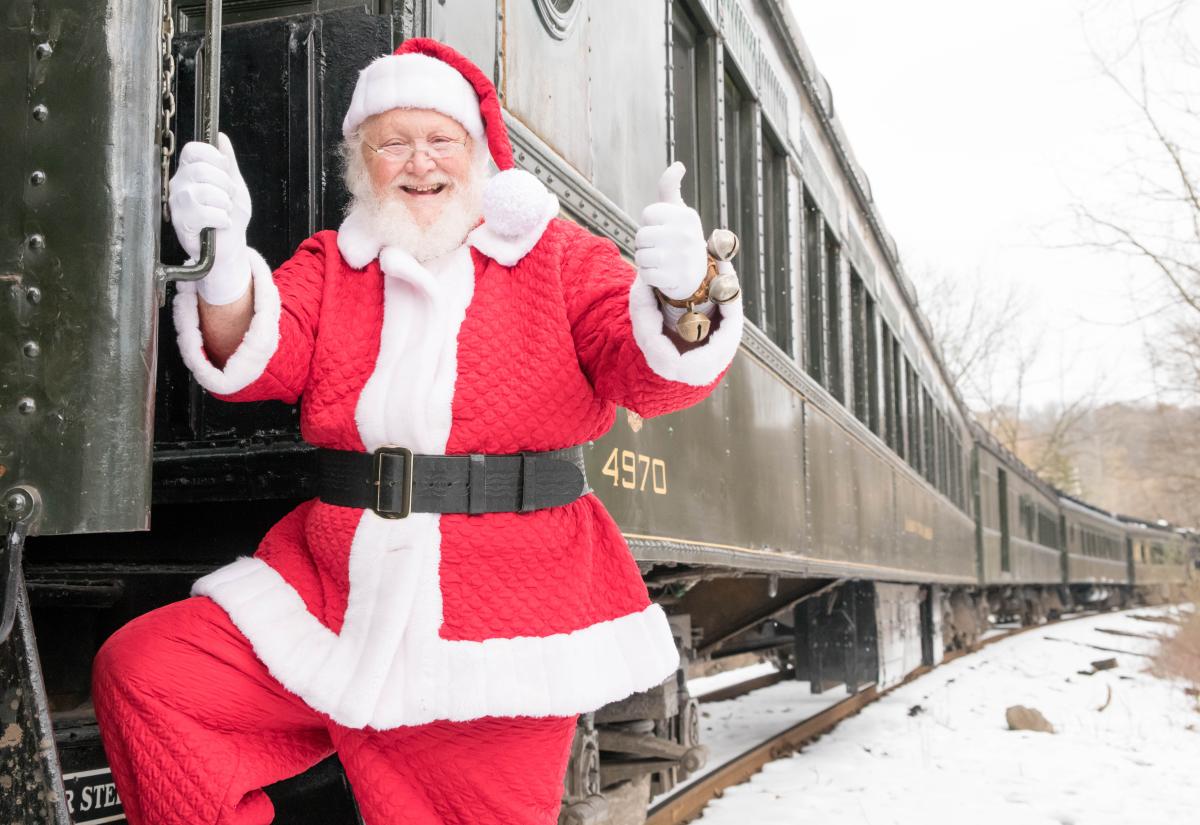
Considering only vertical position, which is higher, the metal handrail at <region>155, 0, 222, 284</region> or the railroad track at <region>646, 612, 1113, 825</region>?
the metal handrail at <region>155, 0, 222, 284</region>

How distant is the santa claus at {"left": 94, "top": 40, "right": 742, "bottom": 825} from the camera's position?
1697 millimetres

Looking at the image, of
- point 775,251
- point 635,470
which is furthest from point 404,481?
point 775,251

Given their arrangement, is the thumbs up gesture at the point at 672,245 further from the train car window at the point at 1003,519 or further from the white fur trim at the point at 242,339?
the train car window at the point at 1003,519

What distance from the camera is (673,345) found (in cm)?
173

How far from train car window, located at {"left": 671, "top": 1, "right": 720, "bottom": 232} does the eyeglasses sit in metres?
1.69

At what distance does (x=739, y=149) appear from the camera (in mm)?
4324

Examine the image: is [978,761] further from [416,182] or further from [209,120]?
[209,120]

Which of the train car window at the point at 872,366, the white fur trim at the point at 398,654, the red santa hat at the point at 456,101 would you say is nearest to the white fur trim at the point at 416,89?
the red santa hat at the point at 456,101

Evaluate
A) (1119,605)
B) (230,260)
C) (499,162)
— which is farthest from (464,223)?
(1119,605)

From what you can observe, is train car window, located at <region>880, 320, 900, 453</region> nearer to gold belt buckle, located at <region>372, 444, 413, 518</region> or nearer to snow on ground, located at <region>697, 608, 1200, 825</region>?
snow on ground, located at <region>697, 608, 1200, 825</region>

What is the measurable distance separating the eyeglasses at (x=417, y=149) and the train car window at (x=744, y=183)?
224 cm

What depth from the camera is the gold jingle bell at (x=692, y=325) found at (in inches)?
66.6

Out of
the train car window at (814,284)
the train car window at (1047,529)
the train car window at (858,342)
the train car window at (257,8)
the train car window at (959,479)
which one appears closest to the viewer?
the train car window at (257,8)

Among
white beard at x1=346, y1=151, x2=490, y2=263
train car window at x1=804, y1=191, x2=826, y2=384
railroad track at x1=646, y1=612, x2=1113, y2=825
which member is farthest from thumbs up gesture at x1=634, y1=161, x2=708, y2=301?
train car window at x1=804, y1=191, x2=826, y2=384
